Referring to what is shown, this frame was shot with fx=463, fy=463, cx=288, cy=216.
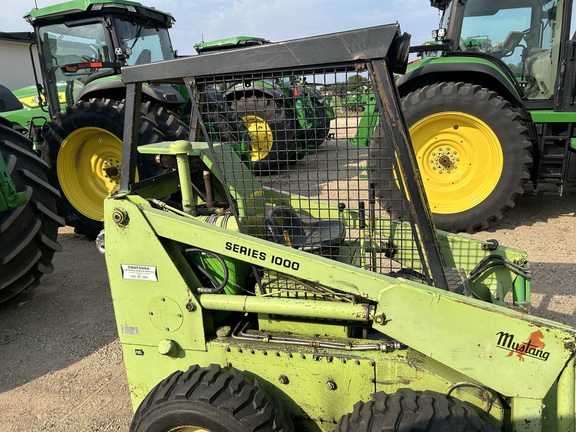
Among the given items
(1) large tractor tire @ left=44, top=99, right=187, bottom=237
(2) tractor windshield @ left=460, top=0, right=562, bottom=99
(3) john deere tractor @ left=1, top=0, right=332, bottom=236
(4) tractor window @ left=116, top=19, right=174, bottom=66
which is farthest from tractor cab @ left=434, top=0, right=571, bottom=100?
(4) tractor window @ left=116, top=19, right=174, bottom=66

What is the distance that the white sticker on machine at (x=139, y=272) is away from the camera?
201cm

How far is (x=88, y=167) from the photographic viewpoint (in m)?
5.40

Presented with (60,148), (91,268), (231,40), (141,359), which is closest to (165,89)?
(60,148)

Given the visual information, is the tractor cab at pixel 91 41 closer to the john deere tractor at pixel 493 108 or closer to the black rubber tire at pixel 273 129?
the john deere tractor at pixel 493 108

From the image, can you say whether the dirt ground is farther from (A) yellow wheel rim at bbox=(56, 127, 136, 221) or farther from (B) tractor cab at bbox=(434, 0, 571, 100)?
(B) tractor cab at bbox=(434, 0, 571, 100)

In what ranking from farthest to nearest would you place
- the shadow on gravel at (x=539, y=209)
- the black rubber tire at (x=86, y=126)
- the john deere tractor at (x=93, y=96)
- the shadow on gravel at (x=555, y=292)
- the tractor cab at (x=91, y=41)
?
the tractor cab at (x=91, y=41) → the shadow on gravel at (x=539, y=209) → the john deere tractor at (x=93, y=96) → the black rubber tire at (x=86, y=126) → the shadow on gravel at (x=555, y=292)

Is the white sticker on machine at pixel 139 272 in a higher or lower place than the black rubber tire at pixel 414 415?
higher

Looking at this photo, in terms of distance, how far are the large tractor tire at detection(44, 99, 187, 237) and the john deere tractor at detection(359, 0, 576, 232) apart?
274 centimetres

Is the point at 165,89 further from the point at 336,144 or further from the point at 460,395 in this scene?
the point at 460,395

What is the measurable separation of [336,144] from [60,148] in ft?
14.0

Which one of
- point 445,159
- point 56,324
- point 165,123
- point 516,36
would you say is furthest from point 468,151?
point 56,324

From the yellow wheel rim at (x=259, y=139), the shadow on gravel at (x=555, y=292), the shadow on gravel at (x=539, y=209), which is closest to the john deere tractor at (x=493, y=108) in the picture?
the shadow on gravel at (x=539, y=209)

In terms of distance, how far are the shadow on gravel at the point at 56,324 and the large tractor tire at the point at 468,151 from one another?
11.4ft

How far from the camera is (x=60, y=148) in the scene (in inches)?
204
